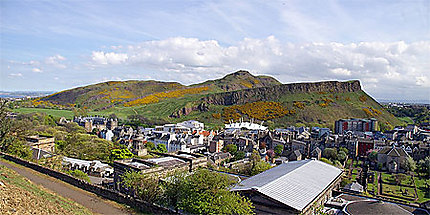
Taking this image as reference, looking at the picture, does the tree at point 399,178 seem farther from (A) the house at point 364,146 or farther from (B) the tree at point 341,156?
(A) the house at point 364,146

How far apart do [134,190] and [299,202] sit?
426 inches

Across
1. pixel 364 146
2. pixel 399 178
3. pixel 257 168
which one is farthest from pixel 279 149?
pixel 257 168

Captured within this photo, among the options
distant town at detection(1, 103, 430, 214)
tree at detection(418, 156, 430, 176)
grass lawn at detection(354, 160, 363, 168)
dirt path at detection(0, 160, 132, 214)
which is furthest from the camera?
grass lawn at detection(354, 160, 363, 168)

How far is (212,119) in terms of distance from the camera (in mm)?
120500

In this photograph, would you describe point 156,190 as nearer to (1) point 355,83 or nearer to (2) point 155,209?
(2) point 155,209

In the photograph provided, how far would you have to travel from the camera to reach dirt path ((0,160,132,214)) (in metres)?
17.2

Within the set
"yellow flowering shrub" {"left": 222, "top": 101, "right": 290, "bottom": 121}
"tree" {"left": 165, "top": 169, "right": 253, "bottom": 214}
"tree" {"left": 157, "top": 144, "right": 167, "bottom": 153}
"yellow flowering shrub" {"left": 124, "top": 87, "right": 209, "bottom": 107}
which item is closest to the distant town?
"tree" {"left": 165, "top": 169, "right": 253, "bottom": 214}

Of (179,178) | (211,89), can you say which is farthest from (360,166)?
(211,89)

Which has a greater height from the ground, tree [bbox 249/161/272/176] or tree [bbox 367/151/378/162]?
tree [bbox 249/161/272/176]

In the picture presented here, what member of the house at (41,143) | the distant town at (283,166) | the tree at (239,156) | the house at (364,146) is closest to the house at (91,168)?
the distant town at (283,166)

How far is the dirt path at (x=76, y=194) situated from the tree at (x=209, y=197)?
3467 millimetres

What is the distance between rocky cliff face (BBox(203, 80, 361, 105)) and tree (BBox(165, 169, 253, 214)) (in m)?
120

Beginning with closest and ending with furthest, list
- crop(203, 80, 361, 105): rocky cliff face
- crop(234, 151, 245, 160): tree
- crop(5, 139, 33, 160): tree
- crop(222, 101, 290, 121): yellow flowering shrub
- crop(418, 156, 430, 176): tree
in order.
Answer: crop(5, 139, 33, 160): tree < crop(418, 156, 430, 176): tree < crop(234, 151, 245, 160): tree < crop(222, 101, 290, 121): yellow flowering shrub < crop(203, 80, 361, 105): rocky cliff face

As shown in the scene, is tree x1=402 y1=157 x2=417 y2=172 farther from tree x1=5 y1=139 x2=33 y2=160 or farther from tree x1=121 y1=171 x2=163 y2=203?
tree x1=5 y1=139 x2=33 y2=160
